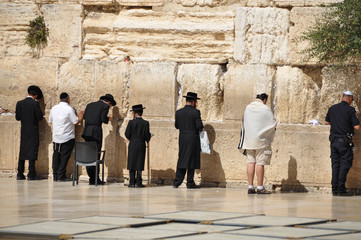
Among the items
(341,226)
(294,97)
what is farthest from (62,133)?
(341,226)

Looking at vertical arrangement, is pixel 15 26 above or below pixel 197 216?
above

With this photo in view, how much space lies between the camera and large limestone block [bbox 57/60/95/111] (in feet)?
45.3

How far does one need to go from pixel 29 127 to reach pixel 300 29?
472cm

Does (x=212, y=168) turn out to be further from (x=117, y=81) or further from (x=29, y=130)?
(x=29, y=130)

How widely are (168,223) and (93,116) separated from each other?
16.9ft

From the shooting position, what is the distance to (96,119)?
13.1 metres

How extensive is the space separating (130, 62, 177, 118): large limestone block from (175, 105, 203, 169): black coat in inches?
30.2

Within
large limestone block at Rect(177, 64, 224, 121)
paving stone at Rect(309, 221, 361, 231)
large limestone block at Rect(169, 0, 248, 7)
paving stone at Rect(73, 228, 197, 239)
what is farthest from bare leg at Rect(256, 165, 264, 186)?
paving stone at Rect(73, 228, 197, 239)

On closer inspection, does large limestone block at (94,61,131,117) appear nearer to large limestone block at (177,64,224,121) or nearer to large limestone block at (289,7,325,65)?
large limestone block at (177,64,224,121)

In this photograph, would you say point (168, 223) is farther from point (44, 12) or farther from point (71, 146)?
point (44, 12)

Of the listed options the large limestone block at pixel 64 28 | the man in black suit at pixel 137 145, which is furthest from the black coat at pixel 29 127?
the man in black suit at pixel 137 145

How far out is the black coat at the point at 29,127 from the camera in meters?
13.5

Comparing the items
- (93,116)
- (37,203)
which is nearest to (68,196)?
(37,203)

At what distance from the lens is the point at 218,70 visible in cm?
1329
